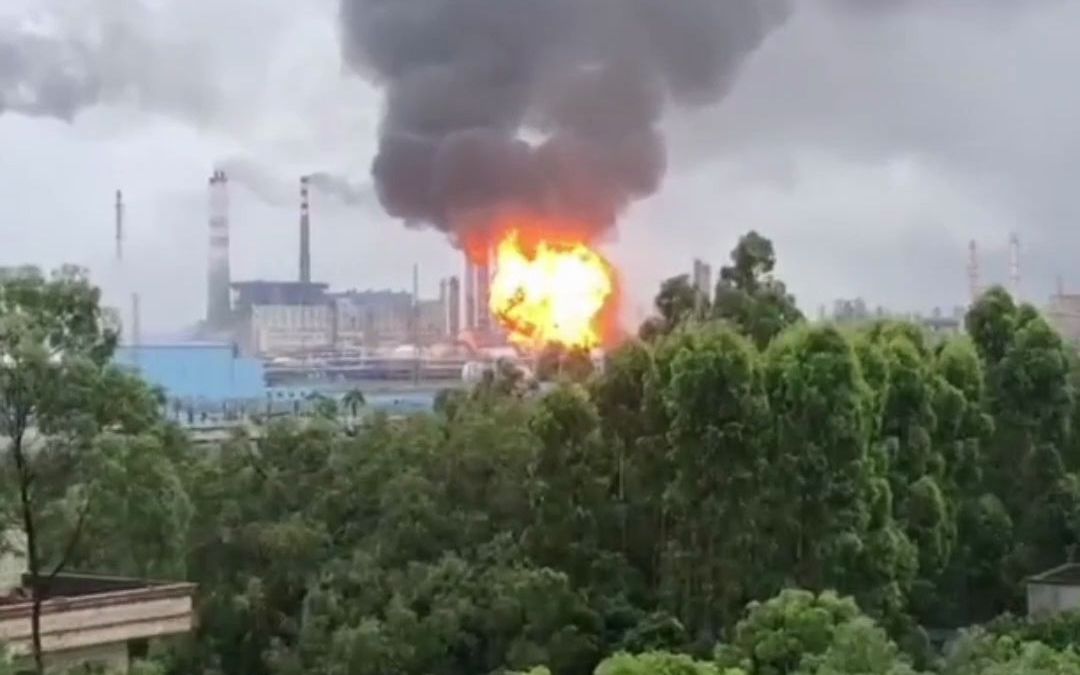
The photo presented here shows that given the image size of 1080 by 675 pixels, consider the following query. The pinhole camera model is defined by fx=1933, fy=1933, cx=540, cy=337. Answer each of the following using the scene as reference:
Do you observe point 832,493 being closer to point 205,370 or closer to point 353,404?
point 353,404

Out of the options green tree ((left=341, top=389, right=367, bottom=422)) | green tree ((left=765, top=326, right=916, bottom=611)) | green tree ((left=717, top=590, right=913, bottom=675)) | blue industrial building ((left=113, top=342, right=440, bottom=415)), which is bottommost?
green tree ((left=717, top=590, right=913, bottom=675))

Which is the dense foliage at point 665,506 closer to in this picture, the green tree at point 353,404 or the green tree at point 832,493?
the green tree at point 832,493

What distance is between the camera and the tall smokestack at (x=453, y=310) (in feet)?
228

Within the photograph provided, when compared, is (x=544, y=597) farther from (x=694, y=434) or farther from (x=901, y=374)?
(x=901, y=374)

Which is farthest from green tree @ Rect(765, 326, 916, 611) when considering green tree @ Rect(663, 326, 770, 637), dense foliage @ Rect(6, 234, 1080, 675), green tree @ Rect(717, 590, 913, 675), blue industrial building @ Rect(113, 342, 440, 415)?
blue industrial building @ Rect(113, 342, 440, 415)

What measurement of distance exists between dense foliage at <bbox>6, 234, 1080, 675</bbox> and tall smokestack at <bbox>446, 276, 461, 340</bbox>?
1837 inches

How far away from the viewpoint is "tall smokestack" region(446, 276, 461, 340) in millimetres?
69375

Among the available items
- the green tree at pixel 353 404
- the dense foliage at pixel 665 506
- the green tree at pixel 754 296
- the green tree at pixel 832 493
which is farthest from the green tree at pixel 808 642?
the green tree at pixel 353 404

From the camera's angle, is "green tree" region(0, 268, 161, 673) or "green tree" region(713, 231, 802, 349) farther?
"green tree" region(713, 231, 802, 349)

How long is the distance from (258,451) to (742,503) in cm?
571

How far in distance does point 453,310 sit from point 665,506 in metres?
55.6

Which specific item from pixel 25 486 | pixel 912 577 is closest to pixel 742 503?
pixel 912 577

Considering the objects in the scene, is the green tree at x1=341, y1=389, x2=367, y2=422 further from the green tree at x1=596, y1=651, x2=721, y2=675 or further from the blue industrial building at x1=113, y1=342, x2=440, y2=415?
the blue industrial building at x1=113, y1=342, x2=440, y2=415

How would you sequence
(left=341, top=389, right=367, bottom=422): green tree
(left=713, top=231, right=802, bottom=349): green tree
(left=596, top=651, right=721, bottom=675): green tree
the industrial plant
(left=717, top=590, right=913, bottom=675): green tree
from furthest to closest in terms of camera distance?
the industrial plant
(left=341, top=389, right=367, bottom=422): green tree
(left=713, top=231, right=802, bottom=349): green tree
(left=717, top=590, right=913, bottom=675): green tree
(left=596, top=651, right=721, bottom=675): green tree
